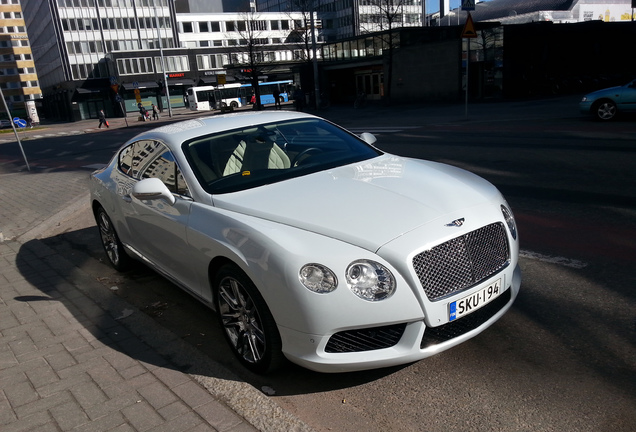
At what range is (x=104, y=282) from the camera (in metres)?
5.48

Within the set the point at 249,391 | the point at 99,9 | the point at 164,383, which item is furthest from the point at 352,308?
the point at 99,9

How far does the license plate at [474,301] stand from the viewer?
2.97m

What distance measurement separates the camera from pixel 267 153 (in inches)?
171

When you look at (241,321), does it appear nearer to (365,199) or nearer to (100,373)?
(100,373)

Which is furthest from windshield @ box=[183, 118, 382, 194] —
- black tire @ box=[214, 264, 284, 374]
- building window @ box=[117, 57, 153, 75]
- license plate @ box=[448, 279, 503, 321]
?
building window @ box=[117, 57, 153, 75]

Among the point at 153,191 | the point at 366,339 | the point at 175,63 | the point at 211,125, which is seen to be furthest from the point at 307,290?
the point at 175,63

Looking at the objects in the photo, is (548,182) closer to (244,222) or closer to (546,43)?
(244,222)

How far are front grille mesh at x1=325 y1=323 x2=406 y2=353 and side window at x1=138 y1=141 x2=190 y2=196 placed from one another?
5.49 ft

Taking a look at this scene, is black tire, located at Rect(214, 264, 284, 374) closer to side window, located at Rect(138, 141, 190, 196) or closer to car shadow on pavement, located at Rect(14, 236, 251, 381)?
car shadow on pavement, located at Rect(14, 236, 251, 381)

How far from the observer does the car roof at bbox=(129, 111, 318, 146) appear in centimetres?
439

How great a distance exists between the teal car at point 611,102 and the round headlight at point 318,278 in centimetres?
1470

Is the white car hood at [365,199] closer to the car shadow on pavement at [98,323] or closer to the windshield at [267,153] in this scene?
the windshield at [267,153]

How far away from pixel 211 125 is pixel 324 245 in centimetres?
215

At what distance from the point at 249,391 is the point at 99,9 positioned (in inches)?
3433
